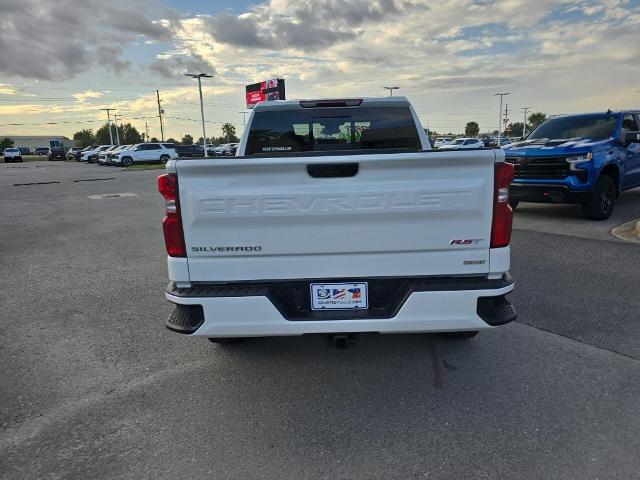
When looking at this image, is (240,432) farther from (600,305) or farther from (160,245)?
(160,245)

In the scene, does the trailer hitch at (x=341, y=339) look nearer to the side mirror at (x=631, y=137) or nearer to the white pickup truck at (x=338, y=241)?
the white pickup truck at (x=338, y=241)

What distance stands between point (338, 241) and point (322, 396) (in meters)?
1.14

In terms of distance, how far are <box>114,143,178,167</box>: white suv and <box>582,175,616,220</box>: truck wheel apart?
36398mm

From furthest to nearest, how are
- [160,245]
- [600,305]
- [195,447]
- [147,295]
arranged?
[160,245] < [147,295] < [600,305] < [195,447]

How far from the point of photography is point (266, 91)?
45.6m

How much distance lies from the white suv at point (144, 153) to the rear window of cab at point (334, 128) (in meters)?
37.7

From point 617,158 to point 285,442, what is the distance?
30.1ft

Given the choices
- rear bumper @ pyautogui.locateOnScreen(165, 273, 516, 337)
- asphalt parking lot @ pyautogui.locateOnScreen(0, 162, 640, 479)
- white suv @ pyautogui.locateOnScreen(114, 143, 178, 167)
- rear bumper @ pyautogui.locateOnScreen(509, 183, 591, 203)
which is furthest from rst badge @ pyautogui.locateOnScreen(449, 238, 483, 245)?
white suv @ pyautogui.locateOnScreen(114, 143, 178, 167)

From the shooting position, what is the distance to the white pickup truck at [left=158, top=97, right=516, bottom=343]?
2.84 m

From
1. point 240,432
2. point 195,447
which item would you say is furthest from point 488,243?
point 195,447

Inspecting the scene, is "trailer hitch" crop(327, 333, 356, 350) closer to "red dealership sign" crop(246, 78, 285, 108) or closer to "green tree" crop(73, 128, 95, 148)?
"red dealership sign" crop(246, 78, 285, 108)

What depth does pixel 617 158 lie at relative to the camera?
30.1ft

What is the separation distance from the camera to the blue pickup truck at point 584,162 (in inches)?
341

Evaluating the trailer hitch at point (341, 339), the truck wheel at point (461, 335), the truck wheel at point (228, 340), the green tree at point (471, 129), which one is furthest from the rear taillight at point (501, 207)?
the green tree at point (471, 129)
